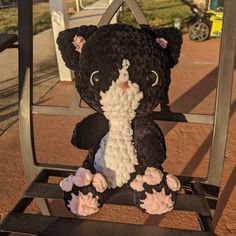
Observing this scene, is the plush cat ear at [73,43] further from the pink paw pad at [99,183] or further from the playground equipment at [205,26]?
the playground equipment at [205,26]

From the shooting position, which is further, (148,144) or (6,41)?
(6,41)

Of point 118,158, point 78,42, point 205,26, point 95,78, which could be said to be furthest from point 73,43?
point 205,26

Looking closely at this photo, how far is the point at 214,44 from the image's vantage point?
499 centimetres

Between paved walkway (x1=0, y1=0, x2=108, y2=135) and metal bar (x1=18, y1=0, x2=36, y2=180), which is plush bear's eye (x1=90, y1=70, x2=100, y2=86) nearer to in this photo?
metal bar (x1=18, y1=0, x2=36, y2=180)

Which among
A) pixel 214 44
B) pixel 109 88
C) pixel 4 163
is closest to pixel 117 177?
pixel 109 88

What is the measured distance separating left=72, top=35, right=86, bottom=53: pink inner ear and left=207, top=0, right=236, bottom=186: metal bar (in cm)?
45

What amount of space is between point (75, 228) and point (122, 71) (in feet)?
1.53

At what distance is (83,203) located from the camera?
3.38ft

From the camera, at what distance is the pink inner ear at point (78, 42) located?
109 centimetres

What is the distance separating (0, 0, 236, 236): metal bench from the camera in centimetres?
102

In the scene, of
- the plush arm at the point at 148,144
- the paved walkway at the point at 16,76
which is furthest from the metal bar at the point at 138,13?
the paved walkway at the point at 16,76

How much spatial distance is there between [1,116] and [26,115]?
1675mm

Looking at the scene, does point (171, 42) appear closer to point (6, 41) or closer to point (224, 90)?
point (224, 90)

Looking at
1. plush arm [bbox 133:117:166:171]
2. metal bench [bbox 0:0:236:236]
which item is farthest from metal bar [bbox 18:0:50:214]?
plush arm [bbox 133:117:166:171]
